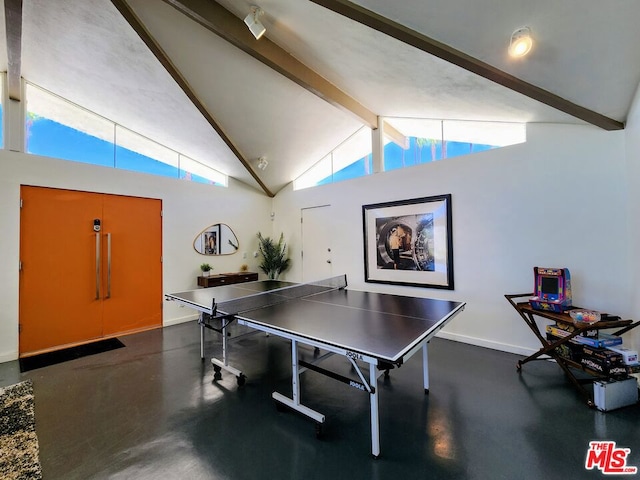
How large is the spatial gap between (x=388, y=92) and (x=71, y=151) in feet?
15.1

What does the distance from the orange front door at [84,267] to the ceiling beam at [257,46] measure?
313 cm

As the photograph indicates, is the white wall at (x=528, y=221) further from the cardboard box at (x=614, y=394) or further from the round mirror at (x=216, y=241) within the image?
the round mirror at (x=216, y=241)

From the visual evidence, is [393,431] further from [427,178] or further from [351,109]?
[351,109]

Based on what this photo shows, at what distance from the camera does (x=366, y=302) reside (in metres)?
2.83

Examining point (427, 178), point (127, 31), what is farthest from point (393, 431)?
point (127, 31)

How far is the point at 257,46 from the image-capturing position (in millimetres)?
2773

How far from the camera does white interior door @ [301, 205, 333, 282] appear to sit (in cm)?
531

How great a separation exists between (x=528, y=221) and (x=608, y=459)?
2.33 m

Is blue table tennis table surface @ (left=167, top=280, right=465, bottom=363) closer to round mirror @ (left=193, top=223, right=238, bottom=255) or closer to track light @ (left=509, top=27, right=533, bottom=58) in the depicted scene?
track light @ (left=509, top=27, right=533, bottom=58)

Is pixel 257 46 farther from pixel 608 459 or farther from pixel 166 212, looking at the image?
pixel 608 459

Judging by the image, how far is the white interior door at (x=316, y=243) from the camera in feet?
17.4

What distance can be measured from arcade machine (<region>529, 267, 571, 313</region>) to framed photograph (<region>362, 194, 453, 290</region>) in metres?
1.07

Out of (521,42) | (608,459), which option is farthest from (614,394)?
(521,42)

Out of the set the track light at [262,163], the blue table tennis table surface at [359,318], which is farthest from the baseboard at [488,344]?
the track light at [262,163]
